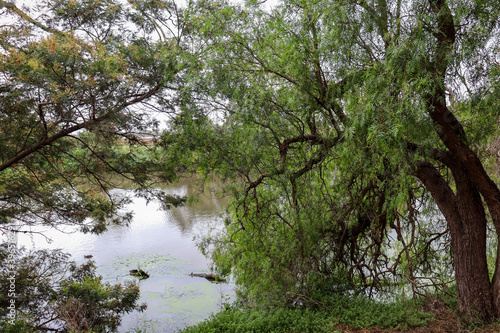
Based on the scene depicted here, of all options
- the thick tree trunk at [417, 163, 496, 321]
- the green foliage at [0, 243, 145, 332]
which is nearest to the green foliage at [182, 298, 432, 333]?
the thick tree trunk at [417, 163, 496, 321]

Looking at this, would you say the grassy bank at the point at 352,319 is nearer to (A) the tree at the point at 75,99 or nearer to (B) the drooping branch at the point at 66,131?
(A) the tree at the point at 75,99

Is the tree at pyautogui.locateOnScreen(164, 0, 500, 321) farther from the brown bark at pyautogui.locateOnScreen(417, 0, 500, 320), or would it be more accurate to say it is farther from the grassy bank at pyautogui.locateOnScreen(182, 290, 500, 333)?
the grassy bank at pyautogui.locateOnScreen(182, 290, 500, 333)

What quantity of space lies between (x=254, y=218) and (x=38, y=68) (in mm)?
3595

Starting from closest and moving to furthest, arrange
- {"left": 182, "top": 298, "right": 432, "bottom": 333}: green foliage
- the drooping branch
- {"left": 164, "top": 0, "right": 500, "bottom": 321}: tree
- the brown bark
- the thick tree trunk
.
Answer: {"left": 164, "top": 0, "right": 500, "bottom": 321}: tree < the brown bark < the thick tree trunk < {"left": 182, "top": 298, "right": 432, "bottom": 333}: green foliage < the drooping branch

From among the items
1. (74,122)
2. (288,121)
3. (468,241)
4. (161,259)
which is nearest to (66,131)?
(74,122)

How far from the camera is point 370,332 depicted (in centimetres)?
445

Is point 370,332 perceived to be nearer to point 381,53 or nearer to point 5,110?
point 381,53

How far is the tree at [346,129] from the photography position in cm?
357

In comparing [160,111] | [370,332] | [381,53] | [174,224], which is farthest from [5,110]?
[174,224]

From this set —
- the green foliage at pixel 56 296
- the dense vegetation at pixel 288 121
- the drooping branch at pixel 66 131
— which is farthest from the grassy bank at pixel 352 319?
the drooping branch at pixel 66 131

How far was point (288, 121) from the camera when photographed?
5.42 m

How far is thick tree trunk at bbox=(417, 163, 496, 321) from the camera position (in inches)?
175

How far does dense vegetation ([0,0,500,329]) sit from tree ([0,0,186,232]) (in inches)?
1.0

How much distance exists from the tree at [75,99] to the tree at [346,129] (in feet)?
2.25
